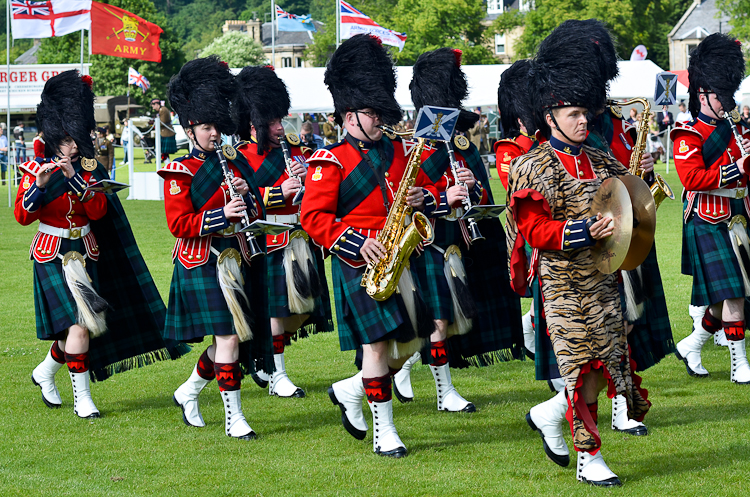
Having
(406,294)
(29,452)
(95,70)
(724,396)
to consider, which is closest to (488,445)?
(406,294)

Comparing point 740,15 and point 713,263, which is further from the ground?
point 740,15

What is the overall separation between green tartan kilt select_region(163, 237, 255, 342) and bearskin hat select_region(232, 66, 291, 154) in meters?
1.56

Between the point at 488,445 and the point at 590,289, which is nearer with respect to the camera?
the point at 590,289

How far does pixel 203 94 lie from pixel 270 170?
139 cm

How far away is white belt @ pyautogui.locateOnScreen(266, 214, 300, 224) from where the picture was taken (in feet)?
23.6

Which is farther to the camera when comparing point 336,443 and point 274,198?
point 274,198

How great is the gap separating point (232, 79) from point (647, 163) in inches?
99.7

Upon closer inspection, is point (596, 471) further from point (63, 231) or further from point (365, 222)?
point (63, 231)

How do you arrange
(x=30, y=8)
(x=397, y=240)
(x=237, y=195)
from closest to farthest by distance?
(x=397, y=240), (x=237, y=195), (x=30, y=8)

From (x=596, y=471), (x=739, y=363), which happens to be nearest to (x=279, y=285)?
(x=596, y=471)

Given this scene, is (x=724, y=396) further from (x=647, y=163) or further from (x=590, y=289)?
(x=590, y=289)

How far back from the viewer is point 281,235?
7230 mm

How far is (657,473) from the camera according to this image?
5.05 m

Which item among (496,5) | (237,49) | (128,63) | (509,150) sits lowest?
(509,150)
